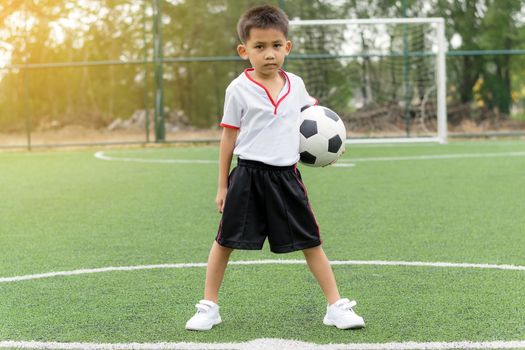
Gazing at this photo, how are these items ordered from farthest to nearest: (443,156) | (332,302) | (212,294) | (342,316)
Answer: (443,156) → (212,294) → (332,302) → (342,316)

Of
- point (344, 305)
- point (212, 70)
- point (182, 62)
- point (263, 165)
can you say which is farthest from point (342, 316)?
point (182, 62)


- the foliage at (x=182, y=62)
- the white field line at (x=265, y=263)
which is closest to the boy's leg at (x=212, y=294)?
the white field line at (x=265, y=263)

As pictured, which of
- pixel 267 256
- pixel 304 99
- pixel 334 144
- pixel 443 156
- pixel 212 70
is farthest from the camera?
pixel 212 70

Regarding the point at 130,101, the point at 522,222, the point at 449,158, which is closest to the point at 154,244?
the point at 522,222

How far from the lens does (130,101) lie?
17.3m

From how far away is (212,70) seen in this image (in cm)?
1650

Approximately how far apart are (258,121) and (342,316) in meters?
0.87

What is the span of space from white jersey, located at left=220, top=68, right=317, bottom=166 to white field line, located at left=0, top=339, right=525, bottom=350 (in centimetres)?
78

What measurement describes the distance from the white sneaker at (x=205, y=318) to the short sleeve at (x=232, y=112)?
2.46 ft

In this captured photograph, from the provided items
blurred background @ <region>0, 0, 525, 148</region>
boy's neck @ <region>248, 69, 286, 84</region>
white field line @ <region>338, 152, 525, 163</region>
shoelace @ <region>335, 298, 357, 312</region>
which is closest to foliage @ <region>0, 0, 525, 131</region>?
blurred background @ <region>0, 0, 525, 148</region>

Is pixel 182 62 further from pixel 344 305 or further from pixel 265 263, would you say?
pixel 344 305

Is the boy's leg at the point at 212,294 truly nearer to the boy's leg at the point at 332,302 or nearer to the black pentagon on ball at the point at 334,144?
the boy's leg at the point at 332,302

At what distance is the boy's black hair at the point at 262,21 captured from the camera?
358 centimetres

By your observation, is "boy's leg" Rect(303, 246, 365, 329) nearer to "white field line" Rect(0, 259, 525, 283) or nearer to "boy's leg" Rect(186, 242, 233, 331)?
"boy's leg" Rect(186, 242, 233, 331)
